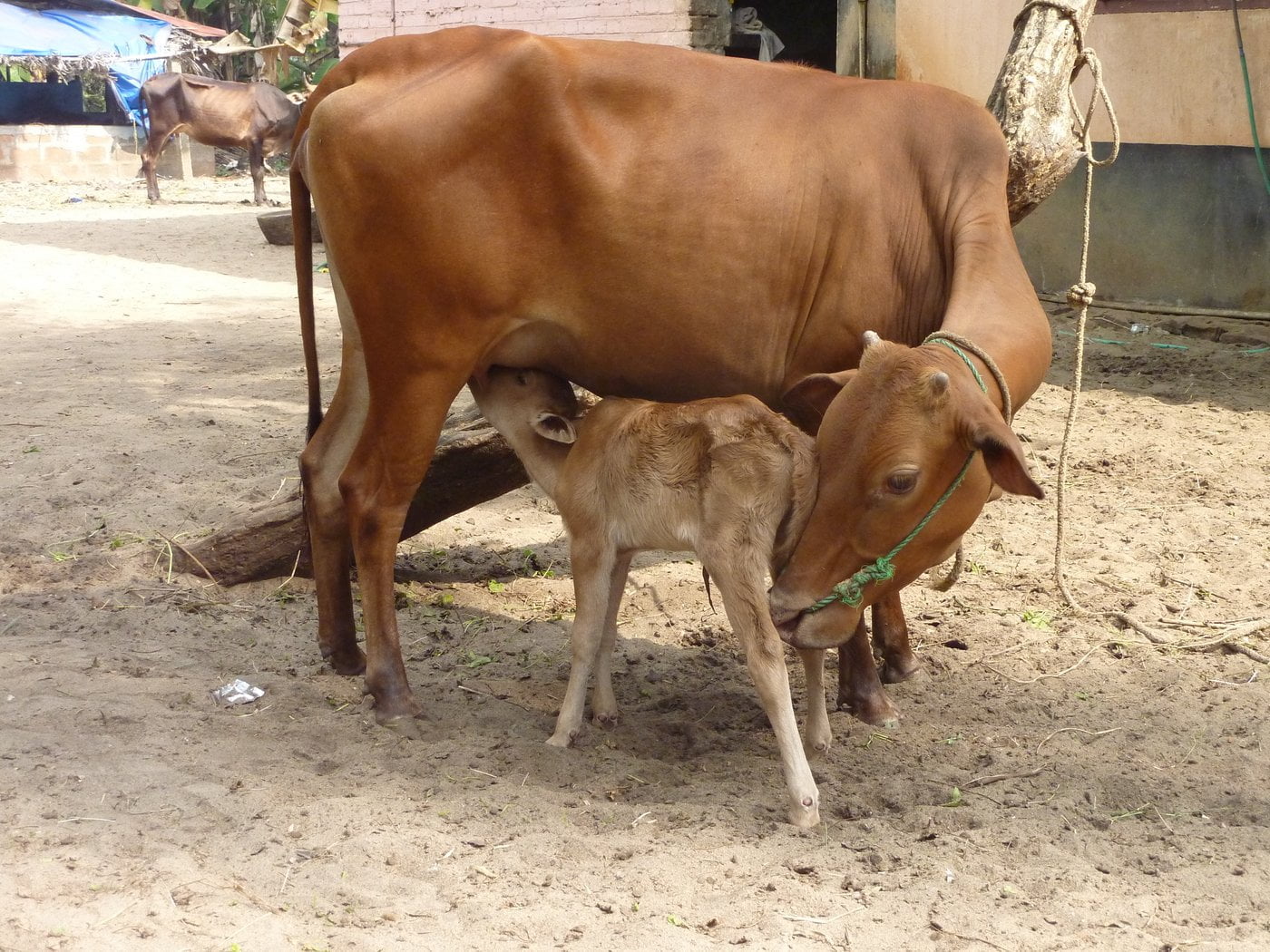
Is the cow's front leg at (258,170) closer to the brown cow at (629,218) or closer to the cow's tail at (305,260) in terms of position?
the cow's tail at (305,260)

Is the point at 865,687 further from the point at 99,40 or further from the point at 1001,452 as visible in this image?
the point at 99,40

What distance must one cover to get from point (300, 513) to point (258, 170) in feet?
58.9

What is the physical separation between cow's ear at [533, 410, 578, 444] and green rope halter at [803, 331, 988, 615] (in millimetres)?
1064

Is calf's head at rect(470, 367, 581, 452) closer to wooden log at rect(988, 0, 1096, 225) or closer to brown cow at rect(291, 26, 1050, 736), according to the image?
brown cow at rect(291, 26, 1050, 736)

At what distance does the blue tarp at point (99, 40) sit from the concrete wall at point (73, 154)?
2.22 ft

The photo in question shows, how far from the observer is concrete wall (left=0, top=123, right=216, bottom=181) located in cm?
2417

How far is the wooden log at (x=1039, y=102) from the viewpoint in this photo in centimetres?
468

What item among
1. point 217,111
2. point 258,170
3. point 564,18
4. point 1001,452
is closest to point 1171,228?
point 564,18

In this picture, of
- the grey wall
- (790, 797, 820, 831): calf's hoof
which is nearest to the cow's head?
(790, 797, 820, 831): calf's hoof

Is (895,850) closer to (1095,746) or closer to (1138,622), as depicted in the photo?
(1095,746)

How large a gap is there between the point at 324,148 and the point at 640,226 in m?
0.96

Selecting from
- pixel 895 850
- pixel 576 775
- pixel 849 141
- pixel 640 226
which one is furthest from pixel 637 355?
pixel 895 850

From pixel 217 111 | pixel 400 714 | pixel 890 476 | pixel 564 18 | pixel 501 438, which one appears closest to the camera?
pixel 890 476

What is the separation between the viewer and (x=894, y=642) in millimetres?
4395
